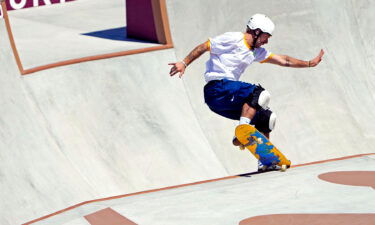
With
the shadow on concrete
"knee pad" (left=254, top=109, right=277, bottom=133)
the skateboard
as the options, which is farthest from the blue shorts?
the shadow on concrete

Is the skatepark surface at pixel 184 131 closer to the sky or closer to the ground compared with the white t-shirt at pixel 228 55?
closer to the ground

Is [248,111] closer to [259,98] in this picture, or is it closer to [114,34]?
[259,98]

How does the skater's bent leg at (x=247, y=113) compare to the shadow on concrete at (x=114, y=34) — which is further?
the shadow on concrete at (x=114, y=34)

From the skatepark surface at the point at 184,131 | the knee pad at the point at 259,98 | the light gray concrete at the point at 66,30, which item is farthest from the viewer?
the light gray concrete at the point at 66,30

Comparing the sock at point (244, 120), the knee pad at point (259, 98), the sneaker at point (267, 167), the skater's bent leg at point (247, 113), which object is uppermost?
the knee pad at point (259, 98)

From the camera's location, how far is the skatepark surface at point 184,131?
638 centimetres

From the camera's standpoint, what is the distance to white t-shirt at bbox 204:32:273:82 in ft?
25.6

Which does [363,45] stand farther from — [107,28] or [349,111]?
[107,28]

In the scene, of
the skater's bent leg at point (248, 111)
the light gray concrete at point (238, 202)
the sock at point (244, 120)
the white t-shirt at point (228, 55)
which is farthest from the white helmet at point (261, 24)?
the light gray concrete at point (238, 202)

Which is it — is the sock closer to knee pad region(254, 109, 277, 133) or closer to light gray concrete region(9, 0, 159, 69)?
knee pad region(254, 109, 277, 133)

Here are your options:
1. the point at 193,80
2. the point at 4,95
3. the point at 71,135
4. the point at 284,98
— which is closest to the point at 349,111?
the point at 284,98

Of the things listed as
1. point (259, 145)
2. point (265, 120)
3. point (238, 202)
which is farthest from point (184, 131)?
point (238, 202)

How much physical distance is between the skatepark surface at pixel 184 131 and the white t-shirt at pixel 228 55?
1143 mm

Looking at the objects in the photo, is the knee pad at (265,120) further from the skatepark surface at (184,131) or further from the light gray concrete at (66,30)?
the light gray concrete at (66,30)
